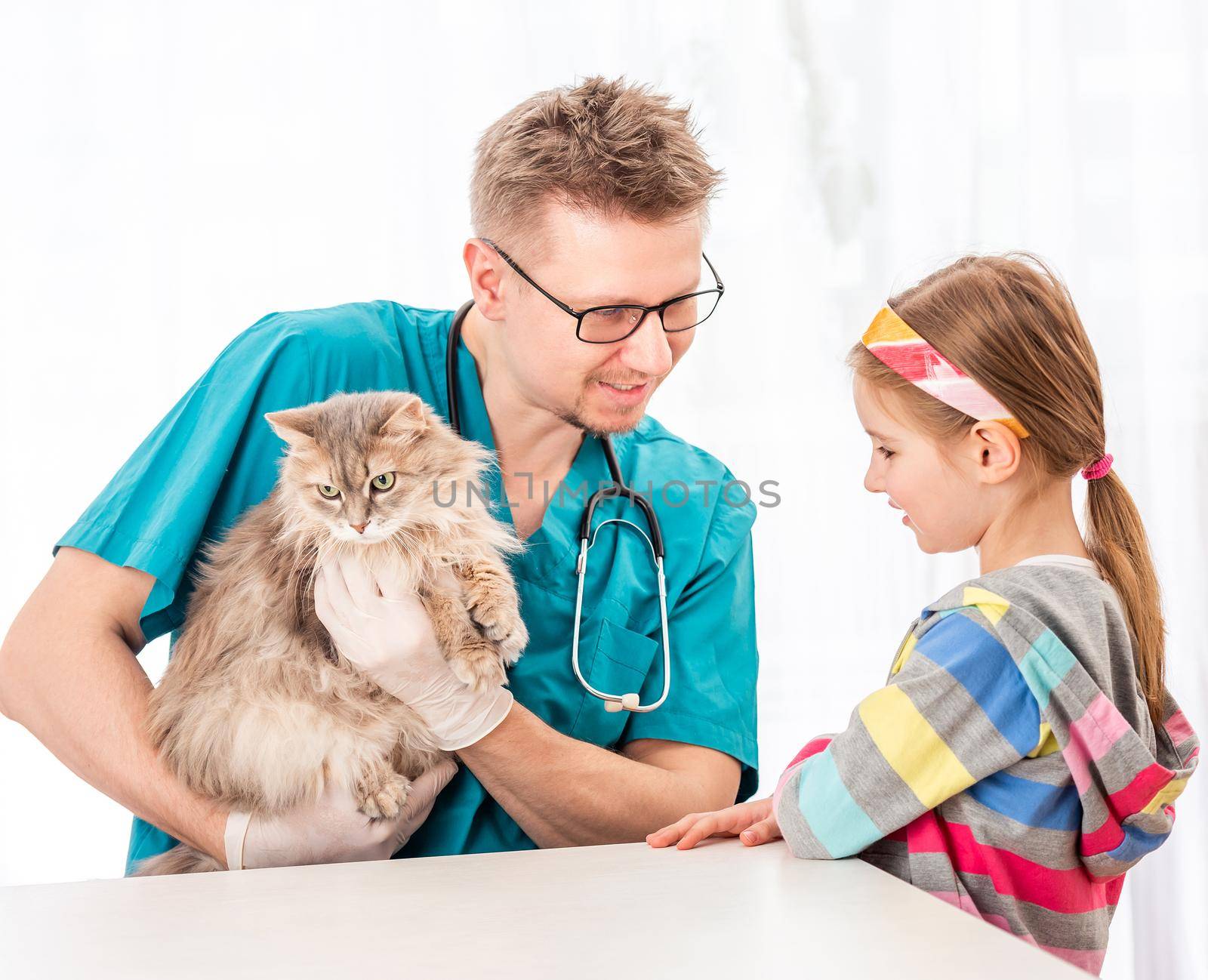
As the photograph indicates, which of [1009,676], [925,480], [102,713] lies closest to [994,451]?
[925,480]

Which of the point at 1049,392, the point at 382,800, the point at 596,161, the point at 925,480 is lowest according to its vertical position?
the point at 382,800

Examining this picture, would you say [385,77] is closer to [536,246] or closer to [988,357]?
[536,246]

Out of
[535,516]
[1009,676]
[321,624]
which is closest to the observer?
[1009,676]

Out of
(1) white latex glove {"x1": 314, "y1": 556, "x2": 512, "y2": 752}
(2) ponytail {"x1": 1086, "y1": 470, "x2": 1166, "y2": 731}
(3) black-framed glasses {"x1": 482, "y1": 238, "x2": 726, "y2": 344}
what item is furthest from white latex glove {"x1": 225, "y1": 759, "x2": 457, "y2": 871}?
(2) ponytail {"x1": 1086, "y1": 470, "x2": 1166, "y2": 731}

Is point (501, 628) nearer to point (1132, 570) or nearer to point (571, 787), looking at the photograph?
point (571, 787)

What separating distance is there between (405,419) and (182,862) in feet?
2.48

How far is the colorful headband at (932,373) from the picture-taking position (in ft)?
4.31

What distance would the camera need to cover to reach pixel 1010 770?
1146 millimetres

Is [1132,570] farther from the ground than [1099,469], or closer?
closer

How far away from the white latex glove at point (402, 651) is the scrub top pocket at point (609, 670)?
238mm

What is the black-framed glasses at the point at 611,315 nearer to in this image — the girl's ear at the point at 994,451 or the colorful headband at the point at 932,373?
the colorful headband at the point at 932,373

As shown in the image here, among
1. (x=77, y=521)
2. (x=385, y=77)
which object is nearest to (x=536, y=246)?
(x=77, y=521)

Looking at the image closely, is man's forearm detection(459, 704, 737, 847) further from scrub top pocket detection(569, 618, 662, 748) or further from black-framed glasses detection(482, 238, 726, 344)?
black-framed glasses detection(482, 238, 726, 344)

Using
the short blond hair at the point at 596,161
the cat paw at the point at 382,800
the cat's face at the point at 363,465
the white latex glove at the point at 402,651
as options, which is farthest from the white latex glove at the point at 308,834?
the short blond hair at the point at 596,161
